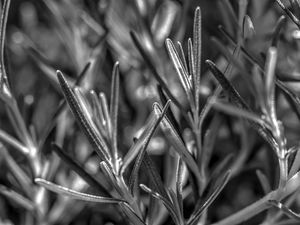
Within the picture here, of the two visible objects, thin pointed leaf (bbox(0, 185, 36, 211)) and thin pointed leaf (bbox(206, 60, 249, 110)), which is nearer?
thin pointed leaf (bbox(206, 60, 249, 110))

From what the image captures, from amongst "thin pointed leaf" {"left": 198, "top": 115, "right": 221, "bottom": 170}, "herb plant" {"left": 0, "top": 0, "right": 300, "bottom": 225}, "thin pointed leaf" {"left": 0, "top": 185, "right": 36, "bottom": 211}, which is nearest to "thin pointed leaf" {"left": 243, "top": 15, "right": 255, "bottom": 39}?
"herb plant" {"left": 0, "top": 0, "right": 300, "bottom": 225}

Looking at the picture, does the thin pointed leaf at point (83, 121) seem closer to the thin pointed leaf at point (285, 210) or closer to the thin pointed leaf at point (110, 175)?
the thin pointed leaf at point (110, 175)

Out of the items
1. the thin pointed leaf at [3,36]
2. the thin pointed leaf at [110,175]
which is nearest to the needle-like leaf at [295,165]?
the thin pointed leaf at [110,175]

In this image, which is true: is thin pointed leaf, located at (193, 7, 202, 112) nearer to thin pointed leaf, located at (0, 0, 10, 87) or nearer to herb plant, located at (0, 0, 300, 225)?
herb plant, located at (0, 0, 300, 225)

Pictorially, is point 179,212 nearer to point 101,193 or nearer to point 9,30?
point 101,193

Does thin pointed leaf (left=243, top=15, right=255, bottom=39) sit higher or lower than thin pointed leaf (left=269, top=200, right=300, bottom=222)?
higher

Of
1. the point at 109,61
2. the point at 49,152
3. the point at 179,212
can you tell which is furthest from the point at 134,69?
the point at 179,212
